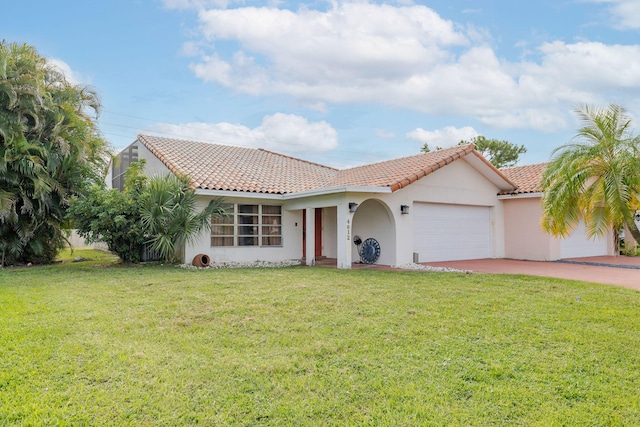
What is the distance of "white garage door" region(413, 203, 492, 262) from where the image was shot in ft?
59.4

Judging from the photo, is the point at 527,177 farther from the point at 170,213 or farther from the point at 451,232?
the point at 170,213

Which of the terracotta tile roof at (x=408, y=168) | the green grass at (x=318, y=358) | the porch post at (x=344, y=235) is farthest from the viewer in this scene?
the terracotta tile roof at (x=408, y=168)

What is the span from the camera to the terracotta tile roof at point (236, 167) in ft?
56.1

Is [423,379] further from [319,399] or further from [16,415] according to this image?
[16,415]

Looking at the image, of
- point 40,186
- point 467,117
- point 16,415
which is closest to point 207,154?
point 40,186

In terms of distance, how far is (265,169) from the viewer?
2119cm

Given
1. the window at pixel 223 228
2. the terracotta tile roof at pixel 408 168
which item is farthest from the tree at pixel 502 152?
the window at pixel 223 228

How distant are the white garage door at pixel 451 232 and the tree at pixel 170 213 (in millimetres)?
9058

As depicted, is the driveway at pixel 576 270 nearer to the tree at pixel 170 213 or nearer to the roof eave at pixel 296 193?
the roof eave at pixel 296 193

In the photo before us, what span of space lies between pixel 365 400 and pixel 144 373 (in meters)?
2.71

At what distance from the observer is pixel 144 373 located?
199 inches

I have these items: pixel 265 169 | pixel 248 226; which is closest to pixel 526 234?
pixel 248 226

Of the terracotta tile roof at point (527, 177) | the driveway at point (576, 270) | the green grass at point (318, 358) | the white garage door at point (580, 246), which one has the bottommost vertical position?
the green grass at point (318, 358)

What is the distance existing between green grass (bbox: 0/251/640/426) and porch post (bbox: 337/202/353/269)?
5.40 metres
